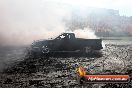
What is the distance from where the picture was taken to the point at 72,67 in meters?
18.1

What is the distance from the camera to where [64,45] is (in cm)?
2328

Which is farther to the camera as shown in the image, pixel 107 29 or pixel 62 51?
pixel 107 29

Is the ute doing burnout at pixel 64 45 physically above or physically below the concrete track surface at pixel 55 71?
above

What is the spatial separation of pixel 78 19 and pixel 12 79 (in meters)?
51.6

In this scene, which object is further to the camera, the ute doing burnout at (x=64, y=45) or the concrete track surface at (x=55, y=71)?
the ute doing burnout at (x=64, y=45)

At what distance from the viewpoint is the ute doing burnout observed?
909 inches

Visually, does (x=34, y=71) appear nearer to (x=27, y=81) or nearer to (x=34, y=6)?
(x=27, y=81)

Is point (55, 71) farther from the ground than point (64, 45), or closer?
closer

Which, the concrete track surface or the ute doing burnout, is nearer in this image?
the concrete track surface

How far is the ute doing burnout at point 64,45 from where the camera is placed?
2308 cm

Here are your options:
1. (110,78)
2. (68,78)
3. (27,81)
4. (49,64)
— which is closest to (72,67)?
(49,64)

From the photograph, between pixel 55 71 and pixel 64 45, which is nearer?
pixel 55 71

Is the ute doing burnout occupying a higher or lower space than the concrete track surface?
higher

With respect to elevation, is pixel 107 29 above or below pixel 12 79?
above
